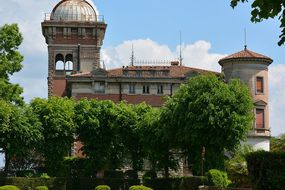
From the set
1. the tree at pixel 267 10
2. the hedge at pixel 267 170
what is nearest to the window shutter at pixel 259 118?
the hedge at pixel 267 170

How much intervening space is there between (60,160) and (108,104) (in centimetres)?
731

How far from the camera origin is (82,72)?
274 ft

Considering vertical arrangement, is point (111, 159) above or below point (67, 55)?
below

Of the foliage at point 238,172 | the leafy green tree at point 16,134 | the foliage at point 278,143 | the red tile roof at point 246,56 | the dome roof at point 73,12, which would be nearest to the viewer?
the foliage at point 238,172

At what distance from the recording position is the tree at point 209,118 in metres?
52.3

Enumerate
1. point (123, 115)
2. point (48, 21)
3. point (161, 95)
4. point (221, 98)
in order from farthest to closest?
point (48, 21), point (161, 95), point (123, 115), point (221, 98)

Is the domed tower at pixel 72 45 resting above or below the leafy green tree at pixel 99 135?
above

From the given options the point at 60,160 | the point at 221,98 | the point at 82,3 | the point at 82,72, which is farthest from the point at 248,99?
the point at 82,3

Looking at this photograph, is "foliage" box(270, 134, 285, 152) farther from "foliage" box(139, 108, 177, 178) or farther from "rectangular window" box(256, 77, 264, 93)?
"foliage" box(139, 108, 177, 178)

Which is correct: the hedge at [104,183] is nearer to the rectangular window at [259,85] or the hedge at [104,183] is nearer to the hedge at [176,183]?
the hedge at [176,183]

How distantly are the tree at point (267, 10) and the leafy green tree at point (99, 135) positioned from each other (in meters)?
50.6

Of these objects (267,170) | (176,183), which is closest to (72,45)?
(176,183)

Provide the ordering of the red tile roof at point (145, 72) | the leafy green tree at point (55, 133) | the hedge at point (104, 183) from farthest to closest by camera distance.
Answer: the red tile roof at point (145, 72) < the leafy green tree at point (55, 133) < the hedge at point (104, 183)

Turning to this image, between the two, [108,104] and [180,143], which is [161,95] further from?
[180,143]
